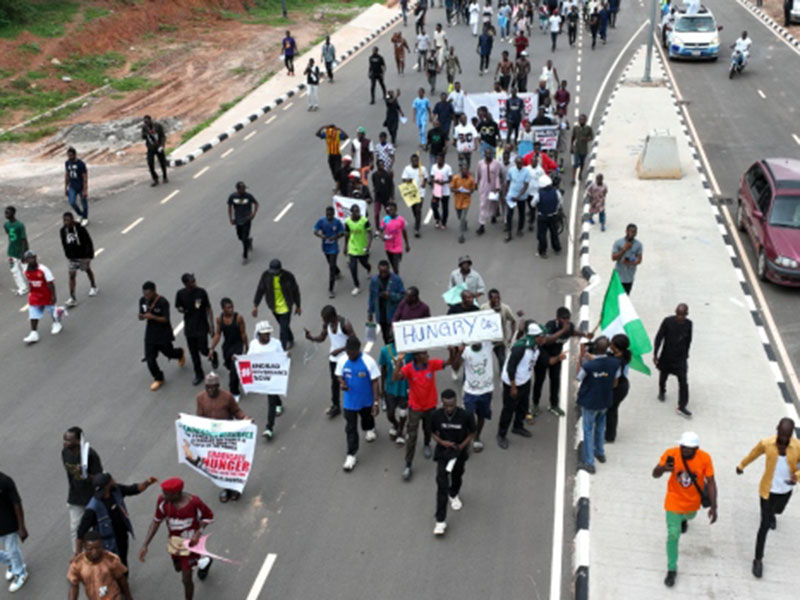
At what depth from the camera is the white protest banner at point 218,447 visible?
367 inches

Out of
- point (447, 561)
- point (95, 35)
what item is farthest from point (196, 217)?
point (95, 35)

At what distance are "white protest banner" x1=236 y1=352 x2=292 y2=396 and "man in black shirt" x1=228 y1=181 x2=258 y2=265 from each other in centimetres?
576


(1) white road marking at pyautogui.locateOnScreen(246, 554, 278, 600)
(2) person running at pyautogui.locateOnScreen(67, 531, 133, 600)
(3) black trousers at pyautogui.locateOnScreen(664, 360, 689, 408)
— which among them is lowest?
(1) white road marking at pyautogui.locateOnScreen(246, 554, 278, 600)

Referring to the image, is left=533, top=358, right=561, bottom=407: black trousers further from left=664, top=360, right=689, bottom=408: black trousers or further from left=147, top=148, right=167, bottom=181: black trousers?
left=147, top=148, right=167, bottom=181: black trousers

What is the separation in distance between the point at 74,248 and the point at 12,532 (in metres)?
7.20

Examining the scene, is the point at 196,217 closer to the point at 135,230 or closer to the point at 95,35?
the point at 135,230

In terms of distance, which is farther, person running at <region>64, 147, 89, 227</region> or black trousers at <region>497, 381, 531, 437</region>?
person running at <region>64, 147, 89, 227</region>

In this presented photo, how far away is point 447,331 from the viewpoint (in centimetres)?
1017

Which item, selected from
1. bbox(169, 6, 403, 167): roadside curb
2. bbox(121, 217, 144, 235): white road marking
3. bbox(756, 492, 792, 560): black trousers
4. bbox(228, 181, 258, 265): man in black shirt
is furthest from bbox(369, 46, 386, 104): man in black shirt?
bbox(756, 492, 792, 560): black trousers

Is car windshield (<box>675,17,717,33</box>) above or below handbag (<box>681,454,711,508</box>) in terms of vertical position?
below

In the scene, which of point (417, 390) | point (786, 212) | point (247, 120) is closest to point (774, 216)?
point (786, 212)

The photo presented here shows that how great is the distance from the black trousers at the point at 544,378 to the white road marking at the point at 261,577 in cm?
395

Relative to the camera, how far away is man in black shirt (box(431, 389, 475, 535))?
8.86 m

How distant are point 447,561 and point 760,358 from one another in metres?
6.28
